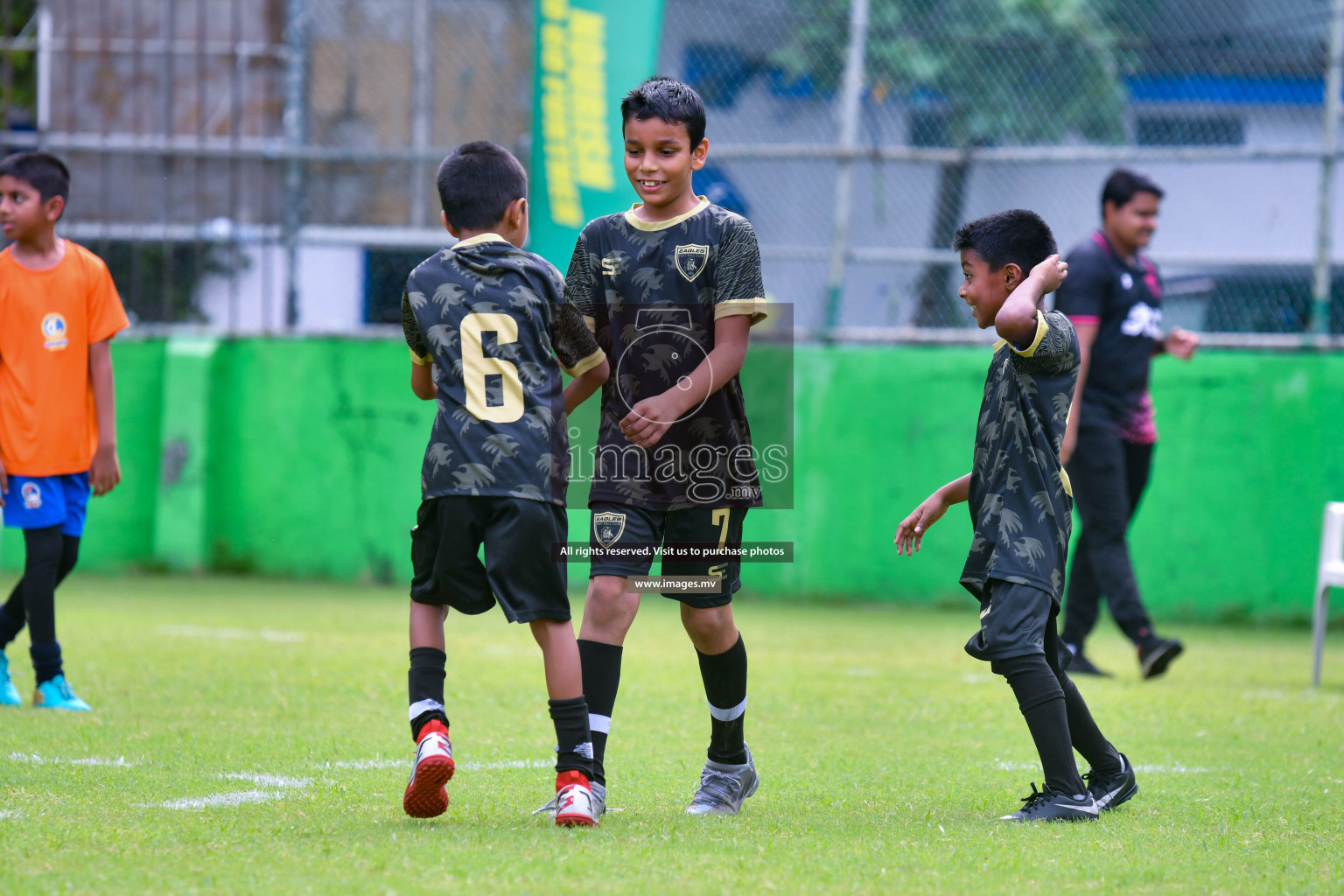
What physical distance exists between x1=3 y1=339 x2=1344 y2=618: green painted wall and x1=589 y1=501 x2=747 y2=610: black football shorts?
582cm

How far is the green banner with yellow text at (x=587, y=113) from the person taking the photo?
9258 mm

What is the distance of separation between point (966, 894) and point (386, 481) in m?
7.76

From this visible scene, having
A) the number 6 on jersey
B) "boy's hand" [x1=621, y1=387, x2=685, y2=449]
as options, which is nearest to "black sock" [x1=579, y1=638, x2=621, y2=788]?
"boy's hand" [x1=621, y1=387, x2=685, y2=449]

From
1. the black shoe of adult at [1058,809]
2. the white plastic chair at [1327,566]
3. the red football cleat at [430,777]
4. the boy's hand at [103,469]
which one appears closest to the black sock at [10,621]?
the boy's hand at [103,469]

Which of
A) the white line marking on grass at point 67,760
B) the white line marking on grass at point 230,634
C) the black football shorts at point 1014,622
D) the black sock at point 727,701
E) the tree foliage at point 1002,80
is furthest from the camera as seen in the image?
the tree foliage at point 1002,80

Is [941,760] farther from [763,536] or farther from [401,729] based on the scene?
[763,536]

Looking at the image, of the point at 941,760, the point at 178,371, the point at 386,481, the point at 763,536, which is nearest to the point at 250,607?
the point at 386,481

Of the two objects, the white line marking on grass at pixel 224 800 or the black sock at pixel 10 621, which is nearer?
the white line marking on grass at pixel 224 800

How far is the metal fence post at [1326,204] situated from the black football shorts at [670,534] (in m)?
6.70

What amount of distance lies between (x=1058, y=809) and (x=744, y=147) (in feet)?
22.4

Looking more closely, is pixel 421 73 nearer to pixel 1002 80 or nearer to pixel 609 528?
pixel 1002 80

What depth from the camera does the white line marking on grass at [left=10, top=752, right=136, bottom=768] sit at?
13.3ft

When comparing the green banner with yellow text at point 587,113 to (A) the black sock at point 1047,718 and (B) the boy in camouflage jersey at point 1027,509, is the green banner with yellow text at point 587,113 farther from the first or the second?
(A) the black sock at point 1047,718

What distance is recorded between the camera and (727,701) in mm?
3834
